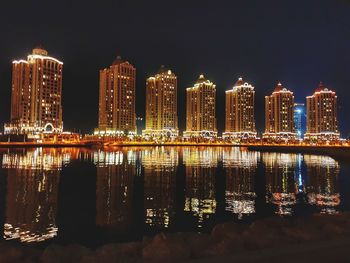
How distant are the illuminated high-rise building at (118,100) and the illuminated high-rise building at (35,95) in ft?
95.8

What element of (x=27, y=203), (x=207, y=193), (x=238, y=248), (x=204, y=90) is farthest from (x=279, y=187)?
(x=204, y=90)

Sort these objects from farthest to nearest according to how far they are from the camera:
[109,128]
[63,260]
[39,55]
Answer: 1. [109,128]
2. [39,55]
3. [63,260]

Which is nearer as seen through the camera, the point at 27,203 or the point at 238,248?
the point at 238,248

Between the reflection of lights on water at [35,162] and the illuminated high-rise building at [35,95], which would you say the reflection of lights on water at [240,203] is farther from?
the illuminated high-rise building at [35,95]

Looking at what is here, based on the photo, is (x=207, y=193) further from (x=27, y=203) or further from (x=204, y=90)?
(x=204, y=90)

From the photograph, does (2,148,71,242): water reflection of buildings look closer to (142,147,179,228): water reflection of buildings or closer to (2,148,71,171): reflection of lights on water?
(142,147,179,228): water reflection of buildings

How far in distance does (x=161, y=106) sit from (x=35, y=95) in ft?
216

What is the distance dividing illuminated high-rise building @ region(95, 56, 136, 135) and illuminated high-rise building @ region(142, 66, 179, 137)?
12.8 metres

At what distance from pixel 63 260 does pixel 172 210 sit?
878cm

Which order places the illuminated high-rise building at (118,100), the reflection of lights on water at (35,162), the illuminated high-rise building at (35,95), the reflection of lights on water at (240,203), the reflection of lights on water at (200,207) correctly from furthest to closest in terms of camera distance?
the illuminated high-rise building at (118,100), the illuminated high-rise building at (35,95), the reflection of lights on water at (35,162), the reflection of lights on water at (240,203), the reflection of lights on water at (200,207)

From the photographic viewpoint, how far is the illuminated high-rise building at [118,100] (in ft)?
564

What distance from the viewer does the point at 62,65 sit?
154625 millimetres

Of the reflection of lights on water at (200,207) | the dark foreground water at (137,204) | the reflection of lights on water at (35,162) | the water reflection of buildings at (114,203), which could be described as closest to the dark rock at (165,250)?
the dark foreground water at (137,204)

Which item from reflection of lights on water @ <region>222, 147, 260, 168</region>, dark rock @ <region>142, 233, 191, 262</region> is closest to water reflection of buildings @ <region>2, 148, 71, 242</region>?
dark rock @ <region>142, 233, 191, 262</region>
